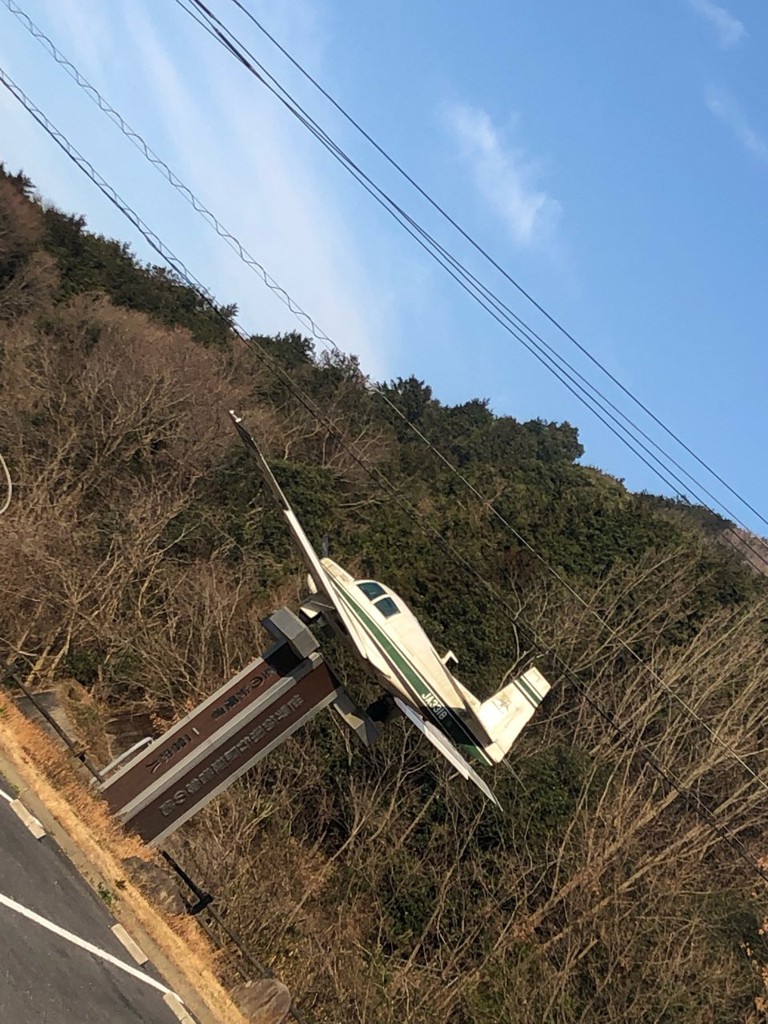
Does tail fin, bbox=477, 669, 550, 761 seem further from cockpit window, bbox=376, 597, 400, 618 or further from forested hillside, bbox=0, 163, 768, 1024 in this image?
forested hillside, bbox=0, 163, 768, 1024

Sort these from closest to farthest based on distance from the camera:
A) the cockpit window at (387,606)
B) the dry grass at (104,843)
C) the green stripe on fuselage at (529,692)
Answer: the dry grass at (104,843) → the cockpit window at (387,606) → the green stripe on fuselage at (529,692)

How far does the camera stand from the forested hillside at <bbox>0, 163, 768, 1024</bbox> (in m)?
16.3

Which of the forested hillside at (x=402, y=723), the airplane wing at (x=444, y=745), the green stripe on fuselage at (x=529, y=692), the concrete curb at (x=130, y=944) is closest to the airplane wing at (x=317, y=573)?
the airplane wing at (x=444, y=745)

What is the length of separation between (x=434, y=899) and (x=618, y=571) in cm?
1539

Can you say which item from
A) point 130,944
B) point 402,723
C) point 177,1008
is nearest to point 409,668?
point 130,944

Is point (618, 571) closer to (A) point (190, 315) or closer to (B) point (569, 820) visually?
(B) point (569, 820)

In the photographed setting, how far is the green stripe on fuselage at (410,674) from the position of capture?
1106 cm

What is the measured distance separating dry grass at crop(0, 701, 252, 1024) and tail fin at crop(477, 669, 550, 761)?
4.47m

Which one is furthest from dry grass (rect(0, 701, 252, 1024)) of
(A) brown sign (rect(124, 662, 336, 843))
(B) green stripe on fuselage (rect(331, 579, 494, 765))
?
(B) green stripe on fuselage (rect(331, 579, 494, 765))

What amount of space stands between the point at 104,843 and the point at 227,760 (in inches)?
72.0

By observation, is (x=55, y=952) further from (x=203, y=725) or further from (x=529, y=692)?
(x=529, y=692)

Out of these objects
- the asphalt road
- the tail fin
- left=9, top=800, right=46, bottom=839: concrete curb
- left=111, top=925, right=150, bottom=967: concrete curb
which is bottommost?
left=111, top=925, right=150, bottom=967: concrete curb

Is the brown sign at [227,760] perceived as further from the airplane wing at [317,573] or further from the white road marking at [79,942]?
the white road marking at [79,942]

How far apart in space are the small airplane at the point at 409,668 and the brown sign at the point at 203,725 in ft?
2.82
